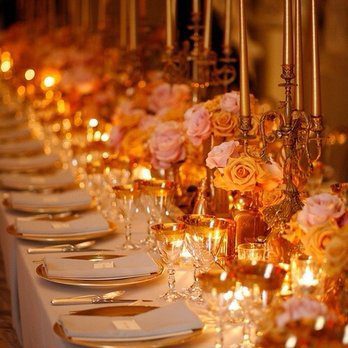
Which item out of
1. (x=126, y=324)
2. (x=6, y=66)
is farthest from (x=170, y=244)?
(x=6, y=66)

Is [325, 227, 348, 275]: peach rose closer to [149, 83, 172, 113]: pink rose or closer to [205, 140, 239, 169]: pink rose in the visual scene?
[205, 140, 239, 169]: pink rose

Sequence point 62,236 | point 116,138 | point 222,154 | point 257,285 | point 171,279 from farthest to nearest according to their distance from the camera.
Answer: point 116,138, point 62,236, point 222,154, point 171,279, point 257,285

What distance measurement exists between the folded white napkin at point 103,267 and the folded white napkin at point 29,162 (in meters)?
2.02

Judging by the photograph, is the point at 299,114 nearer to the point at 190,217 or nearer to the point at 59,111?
the point at 190,217

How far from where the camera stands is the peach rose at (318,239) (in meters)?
2.10

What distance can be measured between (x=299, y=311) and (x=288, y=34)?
93cm

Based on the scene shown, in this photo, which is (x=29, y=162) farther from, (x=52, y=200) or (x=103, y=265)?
(x=103, y=265)

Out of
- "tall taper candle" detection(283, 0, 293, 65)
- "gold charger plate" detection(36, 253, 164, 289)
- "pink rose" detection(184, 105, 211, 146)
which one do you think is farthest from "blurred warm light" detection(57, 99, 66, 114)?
"tall taper candle" detection(283, 0, 293, 65)

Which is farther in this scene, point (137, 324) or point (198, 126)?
point (198, 126)

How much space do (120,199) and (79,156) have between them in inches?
52.4

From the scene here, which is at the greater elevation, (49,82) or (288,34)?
(288,34)

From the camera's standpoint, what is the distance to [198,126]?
10.3 ft

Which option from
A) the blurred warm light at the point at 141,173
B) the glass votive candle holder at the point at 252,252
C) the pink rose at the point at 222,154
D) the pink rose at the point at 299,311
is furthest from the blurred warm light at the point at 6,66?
the pink rose at the point at 299,311

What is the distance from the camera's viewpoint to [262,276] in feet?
6.54
